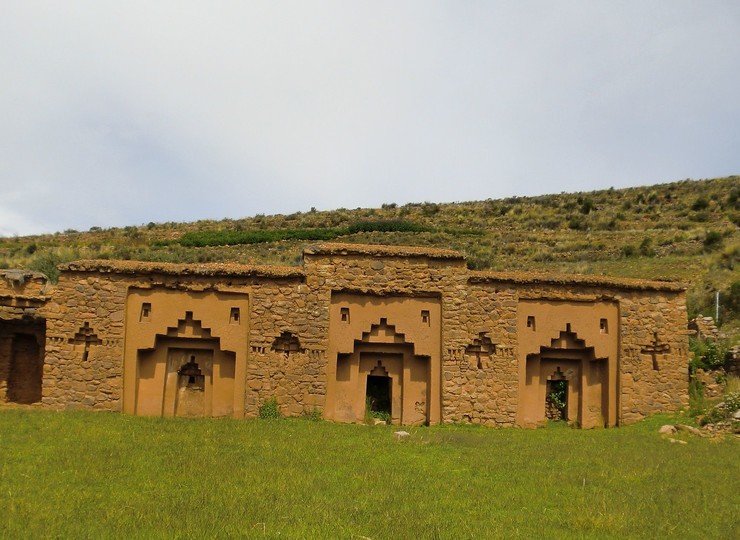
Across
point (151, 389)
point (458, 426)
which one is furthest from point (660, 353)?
point (151, 389)

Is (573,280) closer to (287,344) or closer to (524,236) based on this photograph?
(287,344)

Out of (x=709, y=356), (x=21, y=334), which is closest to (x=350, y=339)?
(x=21, y=334)

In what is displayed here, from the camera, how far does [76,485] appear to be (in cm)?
870

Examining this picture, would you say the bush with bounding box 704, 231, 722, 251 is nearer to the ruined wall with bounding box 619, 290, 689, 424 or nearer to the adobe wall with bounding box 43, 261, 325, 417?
the ruined wall with bounding box 619, 290, 689, 424

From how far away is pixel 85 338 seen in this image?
52.3 feet

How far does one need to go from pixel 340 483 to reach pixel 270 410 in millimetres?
6632

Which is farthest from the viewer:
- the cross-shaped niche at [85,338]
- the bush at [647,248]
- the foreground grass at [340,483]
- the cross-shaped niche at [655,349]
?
the bush at [647,248]

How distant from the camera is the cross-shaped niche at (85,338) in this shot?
15.9 m

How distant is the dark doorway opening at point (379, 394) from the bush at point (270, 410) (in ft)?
8.48

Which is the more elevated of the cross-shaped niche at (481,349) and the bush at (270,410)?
the cross-shaped niche at (481,349)

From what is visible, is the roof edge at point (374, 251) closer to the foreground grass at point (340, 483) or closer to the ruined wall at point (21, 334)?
the foreground grass at point (340, 483)

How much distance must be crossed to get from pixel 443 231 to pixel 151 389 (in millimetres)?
29004

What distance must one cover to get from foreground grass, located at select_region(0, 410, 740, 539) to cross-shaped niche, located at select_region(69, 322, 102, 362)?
201 cm

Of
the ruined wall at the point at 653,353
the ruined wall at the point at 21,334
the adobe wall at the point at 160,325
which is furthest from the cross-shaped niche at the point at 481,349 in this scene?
the ruined wall at the point at 21,334
